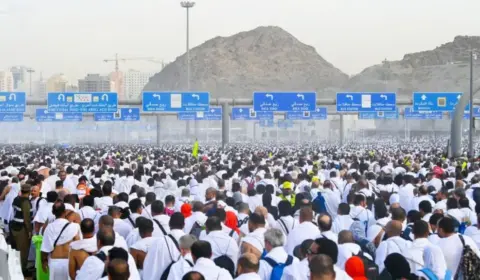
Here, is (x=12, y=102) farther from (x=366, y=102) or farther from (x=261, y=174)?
(x=261, y=174)

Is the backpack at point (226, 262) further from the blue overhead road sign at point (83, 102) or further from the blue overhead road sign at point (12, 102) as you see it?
the blue overhead road sign at point (12, 102)

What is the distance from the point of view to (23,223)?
1391cm

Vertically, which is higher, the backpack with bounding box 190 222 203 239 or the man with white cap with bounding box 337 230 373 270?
the man with white cap with bounding box 337 230 373 270

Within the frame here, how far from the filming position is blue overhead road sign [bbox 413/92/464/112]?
→ 1820 inches

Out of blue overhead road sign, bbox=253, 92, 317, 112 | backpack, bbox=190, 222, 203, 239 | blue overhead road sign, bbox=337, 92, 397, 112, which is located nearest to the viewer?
backpack, bbox=190, 222, 203, 239

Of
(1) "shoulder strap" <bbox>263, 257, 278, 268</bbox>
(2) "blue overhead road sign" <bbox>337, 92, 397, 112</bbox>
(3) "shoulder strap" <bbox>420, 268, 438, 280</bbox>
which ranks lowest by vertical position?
(3) "shoulder strap" <bbox>420, 268, 438, 280</bbox>

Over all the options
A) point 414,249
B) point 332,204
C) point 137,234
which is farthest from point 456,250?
point 332,204

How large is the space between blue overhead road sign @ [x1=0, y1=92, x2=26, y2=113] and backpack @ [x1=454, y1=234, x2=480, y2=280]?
41.4 meters

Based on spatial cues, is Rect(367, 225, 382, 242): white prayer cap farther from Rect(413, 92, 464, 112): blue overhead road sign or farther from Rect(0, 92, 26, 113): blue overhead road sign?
Rect(0, 92, 26, 113): blue overhead road sign

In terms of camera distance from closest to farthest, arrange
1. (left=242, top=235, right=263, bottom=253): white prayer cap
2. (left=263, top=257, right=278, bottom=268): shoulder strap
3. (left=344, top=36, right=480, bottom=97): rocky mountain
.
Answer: (left=263, top=257, right=278, bottom=268): shoulder strap → (left=242, top=235, right=263, bottom=253): white prayer cap → (left=344, top=36, right=480, bottom=97): rocky mountain

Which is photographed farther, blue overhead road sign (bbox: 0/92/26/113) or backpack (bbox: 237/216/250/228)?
blue overhead road sign (bbox: 0/92/26/113)

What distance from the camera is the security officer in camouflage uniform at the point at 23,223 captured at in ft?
45.3

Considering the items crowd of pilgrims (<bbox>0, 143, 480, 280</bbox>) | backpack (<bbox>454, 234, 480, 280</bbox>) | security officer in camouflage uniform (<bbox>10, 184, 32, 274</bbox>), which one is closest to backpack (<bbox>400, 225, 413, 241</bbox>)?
crowd of pilgrims (<bbox>0, 143, 480, 280</bbox>)

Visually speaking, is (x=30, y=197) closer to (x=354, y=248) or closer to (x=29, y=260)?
(x=29, y=260)
